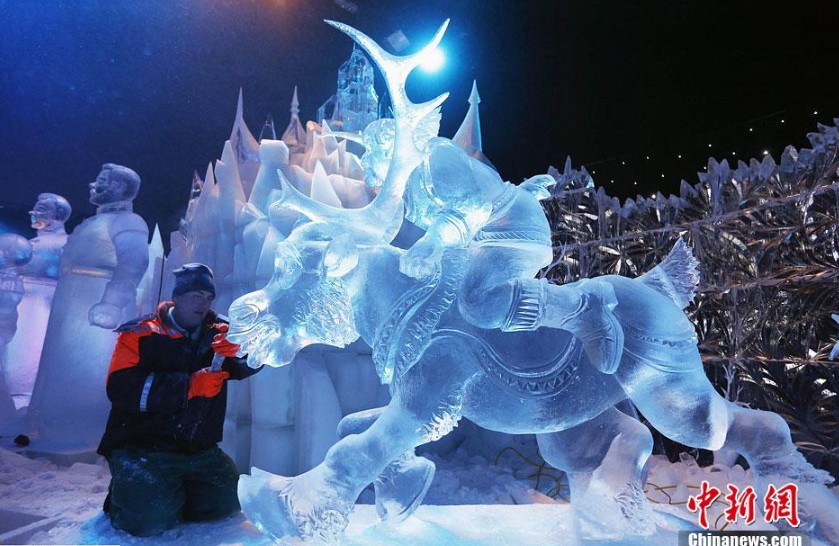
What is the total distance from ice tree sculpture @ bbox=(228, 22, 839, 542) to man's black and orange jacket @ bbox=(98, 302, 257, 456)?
1.56 feet

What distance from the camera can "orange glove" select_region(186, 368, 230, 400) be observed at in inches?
58.9

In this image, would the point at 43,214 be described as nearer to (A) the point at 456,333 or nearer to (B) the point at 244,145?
(B) the point at 244,145

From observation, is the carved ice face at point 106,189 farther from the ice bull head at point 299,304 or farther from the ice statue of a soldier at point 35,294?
the ice bull head at point 299,304

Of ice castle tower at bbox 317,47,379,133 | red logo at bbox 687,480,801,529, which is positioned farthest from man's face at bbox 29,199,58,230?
red logo at bbox 687,480,801,529

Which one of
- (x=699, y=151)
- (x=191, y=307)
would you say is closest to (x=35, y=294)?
(x=191, y=307)

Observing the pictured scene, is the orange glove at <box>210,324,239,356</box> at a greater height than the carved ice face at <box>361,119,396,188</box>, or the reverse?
the carved ice face at <box>361,119,396,188</box>

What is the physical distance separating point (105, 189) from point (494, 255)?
268 centimetres

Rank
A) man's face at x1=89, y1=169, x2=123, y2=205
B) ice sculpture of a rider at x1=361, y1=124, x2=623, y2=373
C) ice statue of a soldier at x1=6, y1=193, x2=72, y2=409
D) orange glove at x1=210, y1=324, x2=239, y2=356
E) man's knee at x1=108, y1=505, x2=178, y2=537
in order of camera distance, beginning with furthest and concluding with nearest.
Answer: ice statue of a soldier at x1=6, y1=193, x2=72, y2=409, man's face at x1=89, y1=169, x2=123, y2=205, orange glove at x1=210, y1=324, x2=239, y2=356, man's knee at x1=108, y1=505, x2=178, y2=537, ice sculpture of a rider at x1=361, y1=124, x2=623, y2=373

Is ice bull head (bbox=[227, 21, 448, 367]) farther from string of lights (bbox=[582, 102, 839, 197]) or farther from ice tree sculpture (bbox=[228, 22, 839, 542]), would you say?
string of lights (bbox=[582, 102, 839, 197])

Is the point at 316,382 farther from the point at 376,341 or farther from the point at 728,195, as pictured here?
the point at 728,195

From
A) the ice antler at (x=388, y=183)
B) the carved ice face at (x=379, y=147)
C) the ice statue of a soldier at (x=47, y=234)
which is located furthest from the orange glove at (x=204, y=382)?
the ice statue of a soldier at (x=47, y=234)

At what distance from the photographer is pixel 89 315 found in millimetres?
2656

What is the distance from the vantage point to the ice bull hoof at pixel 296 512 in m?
1.05

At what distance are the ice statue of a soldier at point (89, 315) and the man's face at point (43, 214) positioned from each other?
61cm
